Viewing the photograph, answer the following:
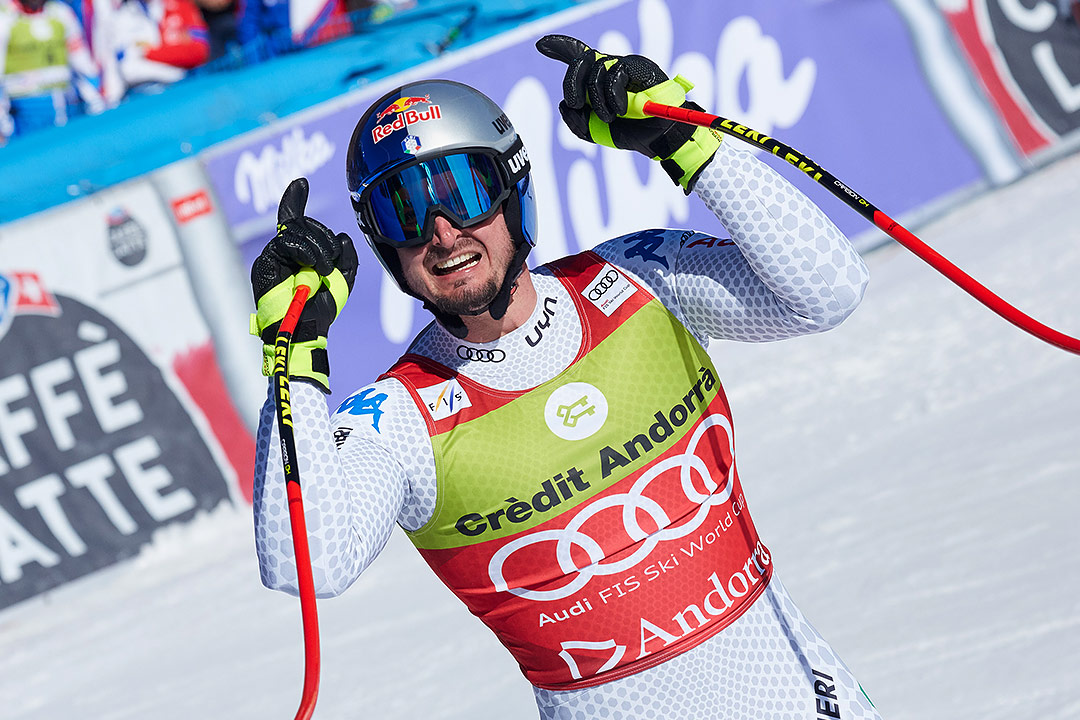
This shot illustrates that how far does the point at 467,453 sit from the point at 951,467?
3.51 m

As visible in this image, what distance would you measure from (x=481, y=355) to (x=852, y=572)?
2.78 metres

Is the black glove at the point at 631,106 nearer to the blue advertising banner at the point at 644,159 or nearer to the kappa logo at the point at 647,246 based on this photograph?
the kappa logo at the point at 647,246

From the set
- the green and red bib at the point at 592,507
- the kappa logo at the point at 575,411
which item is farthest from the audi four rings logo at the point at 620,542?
the kappa logo at the point at 575,411

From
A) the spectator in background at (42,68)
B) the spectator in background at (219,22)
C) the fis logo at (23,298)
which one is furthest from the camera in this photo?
the spectator in background at (219,22)

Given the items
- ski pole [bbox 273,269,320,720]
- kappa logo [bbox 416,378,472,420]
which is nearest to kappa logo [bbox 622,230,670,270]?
kappa logo [bbox 416,378,472,420]

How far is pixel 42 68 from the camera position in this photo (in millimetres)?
8008

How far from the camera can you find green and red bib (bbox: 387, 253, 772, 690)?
7.81 ft

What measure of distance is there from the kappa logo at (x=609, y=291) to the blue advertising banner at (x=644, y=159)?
4.32 meters

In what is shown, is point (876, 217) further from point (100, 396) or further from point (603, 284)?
point (100, 396)

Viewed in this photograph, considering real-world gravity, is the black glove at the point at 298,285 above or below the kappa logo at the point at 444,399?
above

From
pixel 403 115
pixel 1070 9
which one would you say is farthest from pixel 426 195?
pixel 1070 9

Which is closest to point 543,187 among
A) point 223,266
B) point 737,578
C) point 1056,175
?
point 223,266

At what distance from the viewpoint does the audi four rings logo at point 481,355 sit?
249cm

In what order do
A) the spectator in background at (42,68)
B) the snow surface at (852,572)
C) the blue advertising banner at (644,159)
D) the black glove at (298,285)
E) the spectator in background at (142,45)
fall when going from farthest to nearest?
the spectator in background at (142,45), the spectator in background at (42,68), the blue advertising banner at (644,159), the snow surface at (852,572), the black glove at (298,285)
